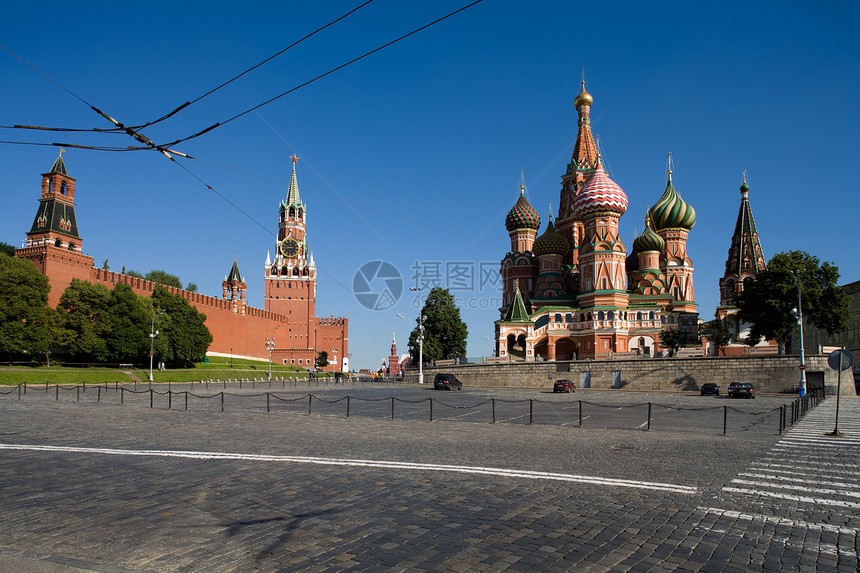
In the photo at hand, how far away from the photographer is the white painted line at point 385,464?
825 centimetres

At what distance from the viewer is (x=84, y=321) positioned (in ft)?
166

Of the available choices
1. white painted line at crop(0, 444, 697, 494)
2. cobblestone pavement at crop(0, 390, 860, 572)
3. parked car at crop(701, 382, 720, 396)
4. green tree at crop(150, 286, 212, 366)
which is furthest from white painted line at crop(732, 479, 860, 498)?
green tree at crop(150, 286, 212, 366)

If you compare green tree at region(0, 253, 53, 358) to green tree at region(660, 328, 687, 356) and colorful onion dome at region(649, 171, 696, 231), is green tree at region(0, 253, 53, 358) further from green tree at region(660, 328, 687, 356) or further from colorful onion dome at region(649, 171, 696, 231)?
colorful onion dome at region(649, 171, 696, 231)

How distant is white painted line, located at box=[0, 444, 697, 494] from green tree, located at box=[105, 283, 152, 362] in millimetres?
46239

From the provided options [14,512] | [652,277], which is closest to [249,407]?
[14,512]

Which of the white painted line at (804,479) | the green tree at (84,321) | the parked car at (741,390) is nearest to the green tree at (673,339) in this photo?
the parked car at (741,390)

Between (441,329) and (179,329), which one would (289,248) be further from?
(441,329)

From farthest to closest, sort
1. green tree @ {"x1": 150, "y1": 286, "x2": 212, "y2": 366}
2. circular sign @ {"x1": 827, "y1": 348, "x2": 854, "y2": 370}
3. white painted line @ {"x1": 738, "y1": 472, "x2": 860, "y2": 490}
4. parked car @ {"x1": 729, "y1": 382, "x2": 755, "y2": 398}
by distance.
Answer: green tree @ {"x1": 150, "y1": 286, "x2": 212, "y2": 366}
parked car @ {"x1": 729, "y1": 382, "x2": 755, "y2": 398}
circular sign @ {"x1": 827, "y1": 348, "x2": 854, "y2": 370}
white painted line @ {"x1": 738, "y1": 472, "x2": 860, "y2": 490}

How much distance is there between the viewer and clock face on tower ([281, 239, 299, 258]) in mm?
109394

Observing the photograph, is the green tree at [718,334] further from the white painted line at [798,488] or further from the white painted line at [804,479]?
the white painted line at [798,488]

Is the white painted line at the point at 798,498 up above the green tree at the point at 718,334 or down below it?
below

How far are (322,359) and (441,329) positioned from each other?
49729 millimetres

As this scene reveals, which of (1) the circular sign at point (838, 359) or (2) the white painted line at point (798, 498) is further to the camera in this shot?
(1) the circular sign at point (838, 359)

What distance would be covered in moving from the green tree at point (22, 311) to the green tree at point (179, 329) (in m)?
11.5
